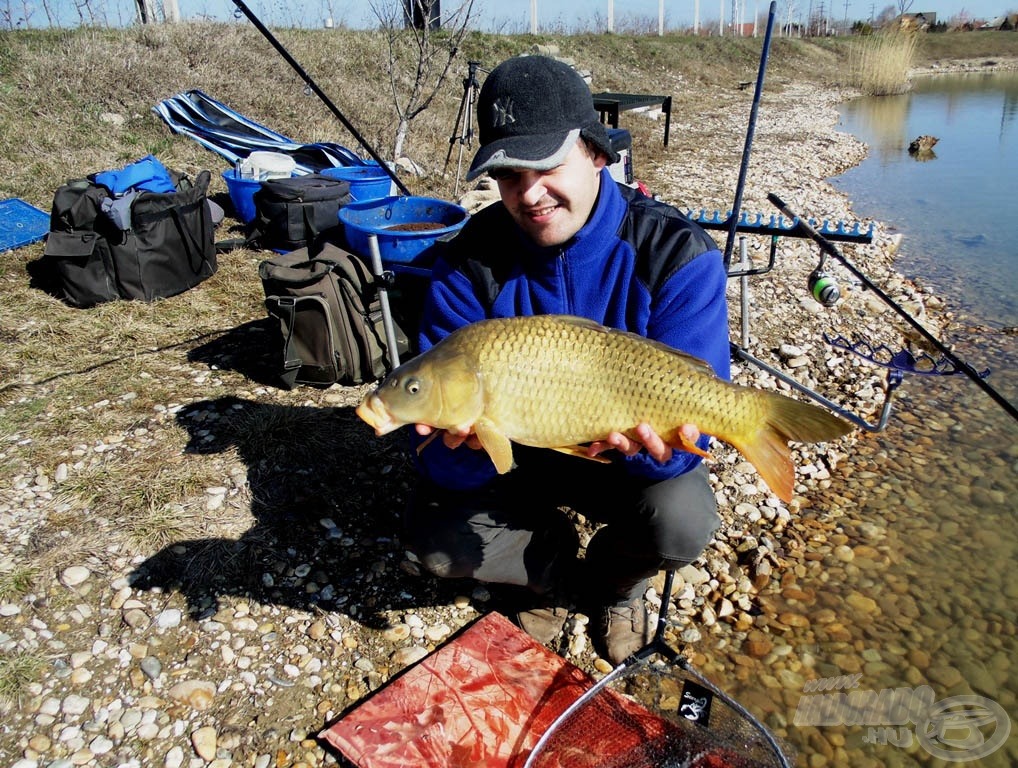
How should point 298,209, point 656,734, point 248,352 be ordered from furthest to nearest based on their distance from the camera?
point 298,209 < point 248,352 < point 656,734

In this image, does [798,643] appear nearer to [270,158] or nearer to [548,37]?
[270,158]

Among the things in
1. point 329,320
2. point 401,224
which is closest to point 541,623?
point 329,320

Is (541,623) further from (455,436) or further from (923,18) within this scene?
(923,18)

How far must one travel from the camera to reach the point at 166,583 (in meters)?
2.22

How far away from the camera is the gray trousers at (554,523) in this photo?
1.88m

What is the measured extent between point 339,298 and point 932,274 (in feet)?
18.3

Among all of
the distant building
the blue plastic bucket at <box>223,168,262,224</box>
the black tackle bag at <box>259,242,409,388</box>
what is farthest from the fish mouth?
the distant building

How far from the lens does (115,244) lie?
4.17 metres

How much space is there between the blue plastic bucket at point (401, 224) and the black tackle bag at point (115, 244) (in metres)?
1.23

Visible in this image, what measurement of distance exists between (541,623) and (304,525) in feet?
2.99

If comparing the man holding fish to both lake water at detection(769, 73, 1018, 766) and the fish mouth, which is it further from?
lake water at detection(769, 73, 1018, 766)

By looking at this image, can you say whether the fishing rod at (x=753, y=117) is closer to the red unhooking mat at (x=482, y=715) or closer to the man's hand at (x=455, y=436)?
the man's hand at (x=455, y=436)

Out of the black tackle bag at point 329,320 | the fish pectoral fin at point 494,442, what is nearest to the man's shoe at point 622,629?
the fish pectoral fin at point 494,442

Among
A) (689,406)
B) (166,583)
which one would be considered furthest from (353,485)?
(689,406)
